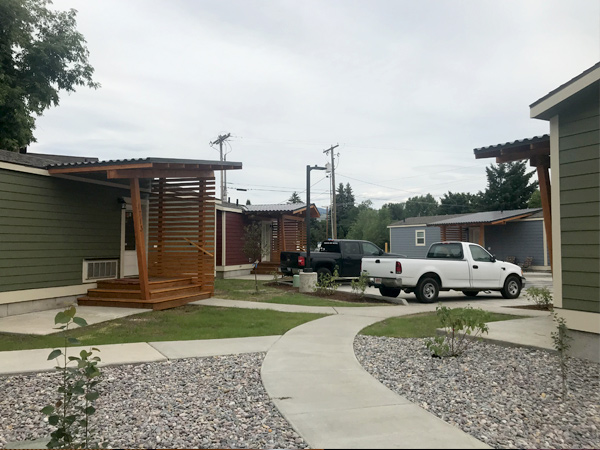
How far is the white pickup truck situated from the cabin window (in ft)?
65.1

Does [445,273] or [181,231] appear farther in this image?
[181,231]

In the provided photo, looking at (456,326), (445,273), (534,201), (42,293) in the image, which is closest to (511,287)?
(445,273)

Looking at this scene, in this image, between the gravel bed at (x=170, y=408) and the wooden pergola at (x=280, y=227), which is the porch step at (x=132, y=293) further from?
the wooden pergola at (x=280, y=227)

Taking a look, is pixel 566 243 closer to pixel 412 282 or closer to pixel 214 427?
pixel 214 427

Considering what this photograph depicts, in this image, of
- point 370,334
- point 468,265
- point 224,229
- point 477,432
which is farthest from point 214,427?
point 224,229

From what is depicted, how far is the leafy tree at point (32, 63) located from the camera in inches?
766

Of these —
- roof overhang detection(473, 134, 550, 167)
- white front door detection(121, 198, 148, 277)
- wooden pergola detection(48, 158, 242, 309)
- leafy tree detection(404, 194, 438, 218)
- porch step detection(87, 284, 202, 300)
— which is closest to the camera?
roof overhang detection(473, 134, 550, 167)

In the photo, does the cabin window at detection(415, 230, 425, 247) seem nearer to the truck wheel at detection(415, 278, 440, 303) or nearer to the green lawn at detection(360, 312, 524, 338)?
the truck wheel at detection(415, 278, 440, 303)

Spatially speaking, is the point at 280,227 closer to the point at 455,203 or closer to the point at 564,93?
the point at 564,93

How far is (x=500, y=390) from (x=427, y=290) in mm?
7673

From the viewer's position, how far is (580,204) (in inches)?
228

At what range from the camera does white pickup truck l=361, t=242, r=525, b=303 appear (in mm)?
11765

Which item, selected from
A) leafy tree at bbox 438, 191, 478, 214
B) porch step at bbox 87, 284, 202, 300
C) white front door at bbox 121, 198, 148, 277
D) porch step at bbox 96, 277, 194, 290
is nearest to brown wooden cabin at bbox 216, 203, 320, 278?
white front door at bbox 121, 198, 148, 277

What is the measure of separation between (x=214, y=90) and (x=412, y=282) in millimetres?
7708
